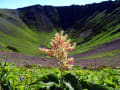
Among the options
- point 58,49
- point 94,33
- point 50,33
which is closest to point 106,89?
point 58,49

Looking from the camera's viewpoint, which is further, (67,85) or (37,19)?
(37,19)

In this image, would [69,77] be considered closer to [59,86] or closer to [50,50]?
[59,86]

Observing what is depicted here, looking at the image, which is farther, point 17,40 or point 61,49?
point 17,40

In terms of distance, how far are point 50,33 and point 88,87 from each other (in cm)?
18197

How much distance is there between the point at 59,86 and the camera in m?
4.19

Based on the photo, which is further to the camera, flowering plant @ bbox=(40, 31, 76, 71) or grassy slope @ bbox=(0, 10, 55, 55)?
grassy slope @ bbox=(0, 10, 55, 55)

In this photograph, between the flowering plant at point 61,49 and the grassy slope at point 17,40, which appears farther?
the grassy slope at point 17,40

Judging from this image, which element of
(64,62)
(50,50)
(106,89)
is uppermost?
(50,50)

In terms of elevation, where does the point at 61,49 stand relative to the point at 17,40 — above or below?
below

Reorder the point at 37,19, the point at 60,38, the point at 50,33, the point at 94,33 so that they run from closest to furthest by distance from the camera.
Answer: the point at 60,38, the point at 94,33, the point at 50,33, the point at 37,19

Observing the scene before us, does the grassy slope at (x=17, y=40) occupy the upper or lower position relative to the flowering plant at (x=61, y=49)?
upper

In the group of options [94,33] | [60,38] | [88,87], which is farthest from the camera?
[94,33]

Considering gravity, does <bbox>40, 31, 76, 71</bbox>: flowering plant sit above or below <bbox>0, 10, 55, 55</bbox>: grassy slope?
below

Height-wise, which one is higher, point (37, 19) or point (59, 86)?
point (37, 19)
